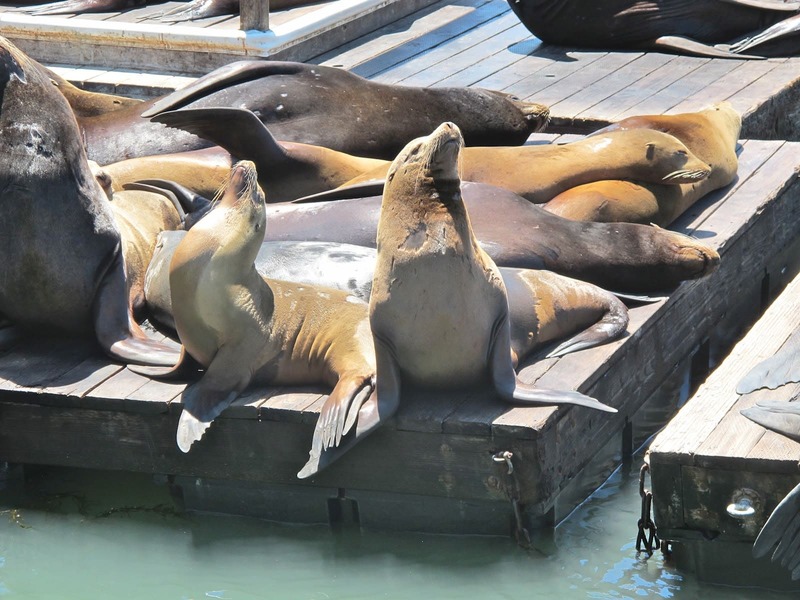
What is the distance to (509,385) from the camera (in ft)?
13.5

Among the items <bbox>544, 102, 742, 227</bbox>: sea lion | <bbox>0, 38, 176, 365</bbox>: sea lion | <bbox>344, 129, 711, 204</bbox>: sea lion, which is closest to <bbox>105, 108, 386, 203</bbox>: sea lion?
<bbox>344, 129, 711, 204</bbox>: sea lion

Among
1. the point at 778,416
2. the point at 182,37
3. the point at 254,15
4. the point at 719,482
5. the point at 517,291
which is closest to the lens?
the point at 778,416

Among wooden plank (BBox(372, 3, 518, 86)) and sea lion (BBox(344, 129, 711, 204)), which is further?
wooden plank (BBox(372, 3, 518, 86))

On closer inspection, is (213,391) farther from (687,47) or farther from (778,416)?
(687,47)

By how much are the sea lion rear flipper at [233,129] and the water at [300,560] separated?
5.02 feet

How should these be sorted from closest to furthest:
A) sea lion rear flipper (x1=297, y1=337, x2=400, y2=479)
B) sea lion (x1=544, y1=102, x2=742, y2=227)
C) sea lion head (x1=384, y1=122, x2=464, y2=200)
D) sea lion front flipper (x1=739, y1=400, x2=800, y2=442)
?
1. sea lion front flipper (x1=739, y1=400, x2=800, y2=442)
2. sea lion head (x1=384, y1=122, x2=464, y2=200)
3. sea lion rear flipper (x1=297, y1=337, x2=400, y2=479)
4. sea lion (x1=544, y1=102, x2=742, y2=227)

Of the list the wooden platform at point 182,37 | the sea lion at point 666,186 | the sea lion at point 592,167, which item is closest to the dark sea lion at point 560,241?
the sea lion at point 666,186

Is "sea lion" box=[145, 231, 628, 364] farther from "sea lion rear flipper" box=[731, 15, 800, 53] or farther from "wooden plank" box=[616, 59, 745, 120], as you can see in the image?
"sea lion rear flipper" box=[731, 15, 800, 53]

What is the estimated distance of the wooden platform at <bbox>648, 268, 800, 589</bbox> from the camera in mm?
3791

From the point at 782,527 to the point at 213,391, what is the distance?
5.54ft

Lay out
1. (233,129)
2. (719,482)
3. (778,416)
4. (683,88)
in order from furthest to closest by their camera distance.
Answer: (683,88)
(233,129)
(719,482)
(778,416)

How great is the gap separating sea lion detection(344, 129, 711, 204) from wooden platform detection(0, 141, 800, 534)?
55 cm

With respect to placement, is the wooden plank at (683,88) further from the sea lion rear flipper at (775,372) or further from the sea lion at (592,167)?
the sea lion rear flipper at (775,372)

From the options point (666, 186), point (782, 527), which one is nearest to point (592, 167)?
point (666, 186)
